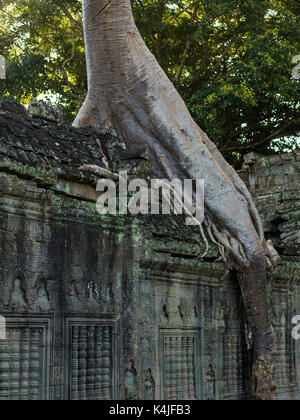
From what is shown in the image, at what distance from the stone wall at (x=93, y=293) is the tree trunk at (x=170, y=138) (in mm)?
255

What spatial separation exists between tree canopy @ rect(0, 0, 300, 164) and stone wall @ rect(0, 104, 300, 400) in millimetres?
7454

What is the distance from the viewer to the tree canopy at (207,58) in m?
13.9

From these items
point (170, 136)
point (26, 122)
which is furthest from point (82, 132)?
point (170, 136)

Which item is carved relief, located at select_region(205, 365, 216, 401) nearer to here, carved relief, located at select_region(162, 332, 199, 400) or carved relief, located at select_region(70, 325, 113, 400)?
carved relief, located at select_region(162, 332, 199, 400)

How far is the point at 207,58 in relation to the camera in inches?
631

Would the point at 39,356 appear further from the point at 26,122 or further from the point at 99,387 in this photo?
the point at 26,122

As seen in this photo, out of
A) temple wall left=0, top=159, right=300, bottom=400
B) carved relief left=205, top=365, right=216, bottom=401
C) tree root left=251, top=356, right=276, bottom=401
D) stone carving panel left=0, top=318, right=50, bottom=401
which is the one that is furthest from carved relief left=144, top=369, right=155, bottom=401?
tree root left=251, top=356, right=276, bottom=401

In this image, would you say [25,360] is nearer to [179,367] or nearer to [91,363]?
[91,363]

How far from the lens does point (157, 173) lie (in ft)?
24.0

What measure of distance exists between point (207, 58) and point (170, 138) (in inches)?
360

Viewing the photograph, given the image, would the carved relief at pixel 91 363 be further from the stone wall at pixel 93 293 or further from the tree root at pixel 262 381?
the tree root at pixel 262 381

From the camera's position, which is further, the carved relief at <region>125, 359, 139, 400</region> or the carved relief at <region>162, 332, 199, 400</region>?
the carved relief at <region>162, 332, 199, 400</region>

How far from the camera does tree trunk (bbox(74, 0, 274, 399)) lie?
7250mm

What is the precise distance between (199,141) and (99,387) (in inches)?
127
